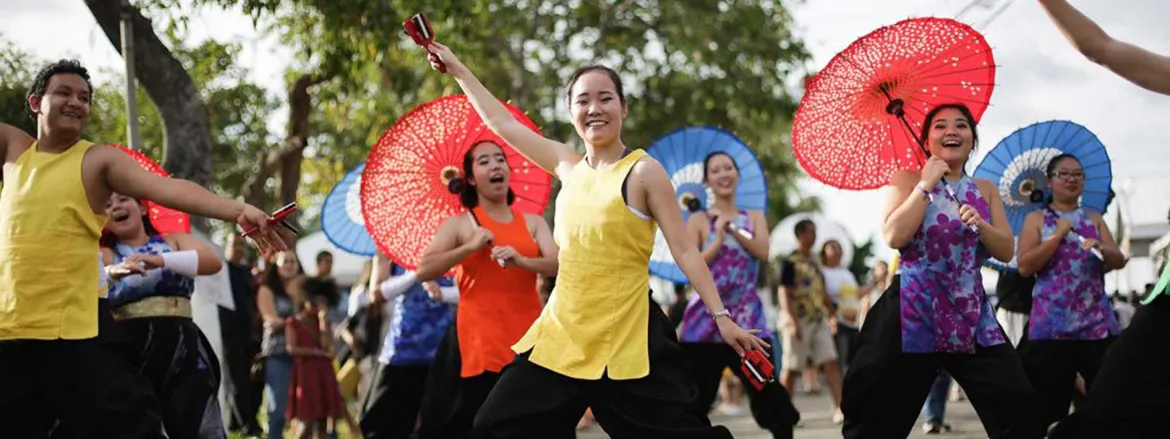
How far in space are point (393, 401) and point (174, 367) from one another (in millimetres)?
1586

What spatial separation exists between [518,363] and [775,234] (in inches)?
1005

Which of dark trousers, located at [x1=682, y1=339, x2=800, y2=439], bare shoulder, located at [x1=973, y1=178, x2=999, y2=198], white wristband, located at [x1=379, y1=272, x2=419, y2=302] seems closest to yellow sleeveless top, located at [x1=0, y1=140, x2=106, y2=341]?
white wristband, located at [x1=379, y1=272, x2=419, y2=302]

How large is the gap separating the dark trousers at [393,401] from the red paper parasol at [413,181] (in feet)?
3.56

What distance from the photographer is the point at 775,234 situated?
30.8m

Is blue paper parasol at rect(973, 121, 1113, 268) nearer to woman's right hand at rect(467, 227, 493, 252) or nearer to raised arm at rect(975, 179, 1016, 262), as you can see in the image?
raised arm at rect(975, 179, 1016, 262)

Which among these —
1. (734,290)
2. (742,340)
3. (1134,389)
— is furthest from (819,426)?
(1134,389)

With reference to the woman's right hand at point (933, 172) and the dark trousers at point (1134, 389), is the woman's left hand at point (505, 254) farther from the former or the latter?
the dark trousers at point (1134, 389)

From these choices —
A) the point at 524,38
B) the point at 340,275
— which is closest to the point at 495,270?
the point at 524,38

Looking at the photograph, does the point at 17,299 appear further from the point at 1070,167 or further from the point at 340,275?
the point at 340,275

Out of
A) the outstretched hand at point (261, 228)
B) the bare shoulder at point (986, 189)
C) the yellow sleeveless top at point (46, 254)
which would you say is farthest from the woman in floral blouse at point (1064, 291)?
the yellow sleeveless top at point (46, 254)

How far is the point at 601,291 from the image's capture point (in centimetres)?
549

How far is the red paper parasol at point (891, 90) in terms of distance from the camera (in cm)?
670

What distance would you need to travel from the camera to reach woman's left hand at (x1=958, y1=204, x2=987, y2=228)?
618cm

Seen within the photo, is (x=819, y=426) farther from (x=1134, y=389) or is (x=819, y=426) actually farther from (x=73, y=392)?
(x=73, y=392)
